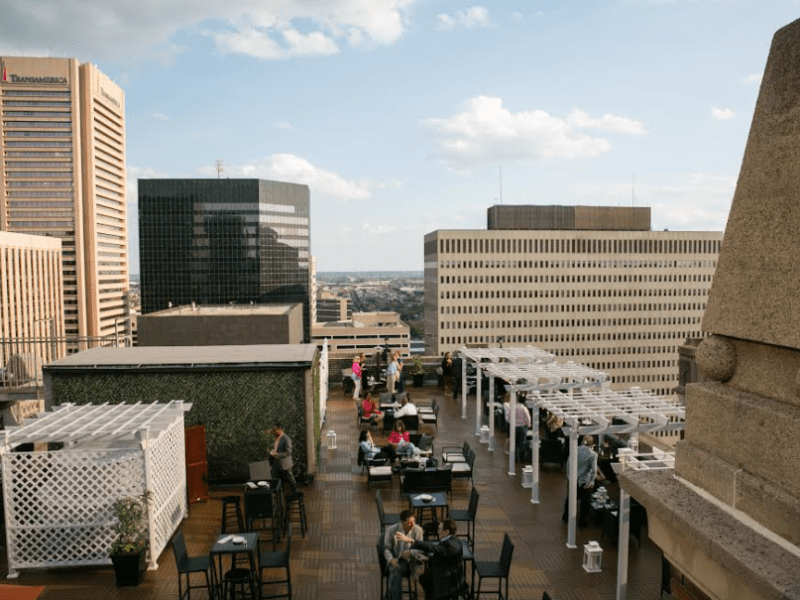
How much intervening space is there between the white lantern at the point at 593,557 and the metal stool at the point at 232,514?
5240mm

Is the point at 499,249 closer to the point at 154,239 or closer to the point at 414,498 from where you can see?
the point at 154,239

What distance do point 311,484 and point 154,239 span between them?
11460 cm

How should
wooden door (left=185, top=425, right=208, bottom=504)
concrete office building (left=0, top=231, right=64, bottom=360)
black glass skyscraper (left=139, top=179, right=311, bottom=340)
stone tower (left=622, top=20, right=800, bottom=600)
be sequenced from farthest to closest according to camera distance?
1. black glass skyscraper (left=139, top=179, right=311, bottom=340)
2. concrete office building (left=0, top=231, right=64, bottom=360)
3. wooden door (left=185, top=425, right=208, bottom=504)
4. stone tower (left=622, top=20, right=800, bottom=600)

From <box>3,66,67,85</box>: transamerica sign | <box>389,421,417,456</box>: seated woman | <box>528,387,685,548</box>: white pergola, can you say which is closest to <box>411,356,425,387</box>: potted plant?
<box>389,421,417,456</box>: seated woman

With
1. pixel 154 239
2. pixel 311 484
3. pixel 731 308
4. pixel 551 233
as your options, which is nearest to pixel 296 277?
pixel 154 239

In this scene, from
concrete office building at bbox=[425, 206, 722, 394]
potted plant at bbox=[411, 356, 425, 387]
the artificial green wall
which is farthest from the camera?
concrete office building at bbox=[425, 206, 722, 394]

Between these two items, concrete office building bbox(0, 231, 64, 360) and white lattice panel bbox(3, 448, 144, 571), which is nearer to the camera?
white lattice panel bbox(3, 448, 144, 571)

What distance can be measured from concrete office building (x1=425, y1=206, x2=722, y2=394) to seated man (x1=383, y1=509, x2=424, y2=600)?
444ft

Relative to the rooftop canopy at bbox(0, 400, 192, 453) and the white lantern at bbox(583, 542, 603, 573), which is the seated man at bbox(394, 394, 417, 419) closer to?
the rooftop canopy at bbox(0, 400, 192, 453)

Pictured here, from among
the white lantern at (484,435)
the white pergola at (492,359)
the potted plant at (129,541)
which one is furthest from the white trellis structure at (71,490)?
the white lantern at (484,435)

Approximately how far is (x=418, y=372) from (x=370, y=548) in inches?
494

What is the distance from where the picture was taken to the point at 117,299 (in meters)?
158

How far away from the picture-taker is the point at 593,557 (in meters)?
9.03

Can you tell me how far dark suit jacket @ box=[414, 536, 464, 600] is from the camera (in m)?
7.17
